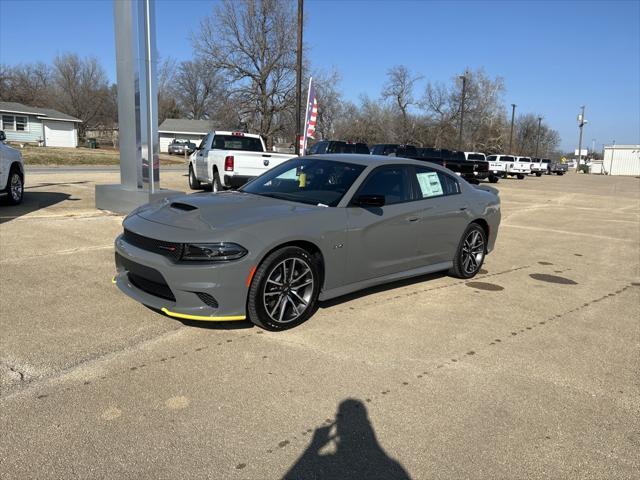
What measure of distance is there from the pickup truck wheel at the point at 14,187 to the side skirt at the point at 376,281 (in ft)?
27.9

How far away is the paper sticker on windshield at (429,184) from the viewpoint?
5.93 meters

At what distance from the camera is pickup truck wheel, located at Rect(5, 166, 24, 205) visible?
10453 millimetres

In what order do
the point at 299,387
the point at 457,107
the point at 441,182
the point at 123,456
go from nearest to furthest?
the point at 123,456
the point at 299,387
the point at 441,182
the point at 457,107

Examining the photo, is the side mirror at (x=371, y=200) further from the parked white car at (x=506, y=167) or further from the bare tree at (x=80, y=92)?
the bare tree at (x=80, y=92)

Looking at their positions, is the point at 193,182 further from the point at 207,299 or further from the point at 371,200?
the point at 207,299

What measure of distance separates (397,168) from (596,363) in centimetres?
274

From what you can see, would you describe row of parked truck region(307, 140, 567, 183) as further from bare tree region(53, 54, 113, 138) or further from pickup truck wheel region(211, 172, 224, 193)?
bare tree region(53, 54, 113, 138)

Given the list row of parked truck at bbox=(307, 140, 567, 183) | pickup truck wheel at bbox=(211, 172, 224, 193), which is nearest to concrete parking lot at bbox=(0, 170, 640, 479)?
pickup truck wheel at bbox=(211, 172, 224, 193)

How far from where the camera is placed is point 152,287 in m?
4.27

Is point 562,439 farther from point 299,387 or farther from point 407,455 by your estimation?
point 299,387

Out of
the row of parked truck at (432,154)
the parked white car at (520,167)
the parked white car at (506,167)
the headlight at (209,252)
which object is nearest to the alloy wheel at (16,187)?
the headlight at (209,252)

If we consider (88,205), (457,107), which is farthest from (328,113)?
(88,205)

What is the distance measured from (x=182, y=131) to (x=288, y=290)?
6788 centimetres

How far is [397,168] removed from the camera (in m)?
5.72
